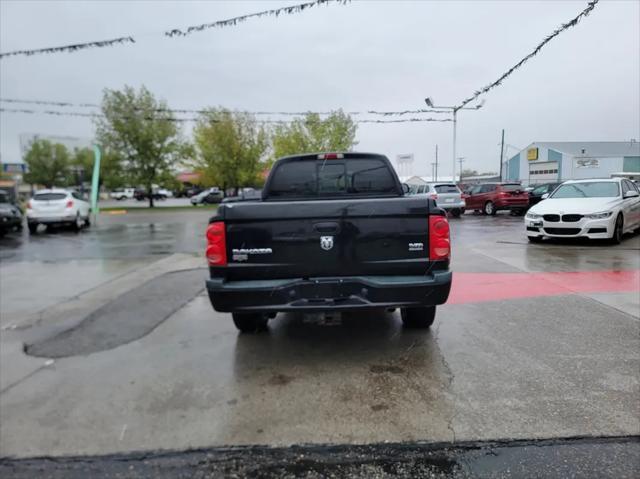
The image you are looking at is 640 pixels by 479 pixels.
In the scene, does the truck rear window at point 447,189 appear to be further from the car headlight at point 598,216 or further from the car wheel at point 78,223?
the car wheel at point 78,223

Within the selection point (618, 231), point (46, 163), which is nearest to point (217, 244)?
point (618, 231)

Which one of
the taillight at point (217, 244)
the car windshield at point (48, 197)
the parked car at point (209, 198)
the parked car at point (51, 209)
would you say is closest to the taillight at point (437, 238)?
the taillight at point (217, 244)

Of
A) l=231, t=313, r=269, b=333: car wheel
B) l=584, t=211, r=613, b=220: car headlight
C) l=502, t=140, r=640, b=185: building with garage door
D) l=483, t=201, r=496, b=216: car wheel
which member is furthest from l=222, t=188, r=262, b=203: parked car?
l=502, t=140, r=640, b=185: building with garage door

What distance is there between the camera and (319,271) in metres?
3.63

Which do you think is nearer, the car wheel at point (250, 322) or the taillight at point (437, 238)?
the taillight at point (437, 238)

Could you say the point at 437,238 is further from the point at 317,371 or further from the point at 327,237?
the point at 317,371

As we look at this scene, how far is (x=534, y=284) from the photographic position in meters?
6.66

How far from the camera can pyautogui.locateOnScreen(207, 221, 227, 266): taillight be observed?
11.9 ft

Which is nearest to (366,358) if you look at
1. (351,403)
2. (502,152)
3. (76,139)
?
(351,403)

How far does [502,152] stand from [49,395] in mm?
60580

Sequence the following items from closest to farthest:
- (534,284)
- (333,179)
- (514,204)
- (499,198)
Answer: (333,179), (534,284), (514,204), (499,198)

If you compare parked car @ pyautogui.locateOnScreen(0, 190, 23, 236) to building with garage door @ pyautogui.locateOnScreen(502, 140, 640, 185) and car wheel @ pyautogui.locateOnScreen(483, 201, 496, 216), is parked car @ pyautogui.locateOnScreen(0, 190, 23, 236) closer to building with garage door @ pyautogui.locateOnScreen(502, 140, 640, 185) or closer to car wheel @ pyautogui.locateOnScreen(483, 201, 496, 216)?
car wheel @ pyautogui.locateOnScreen(483, 201, 496, 216)

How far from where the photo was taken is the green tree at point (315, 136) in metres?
39.9

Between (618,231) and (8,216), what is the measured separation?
19249 mm
